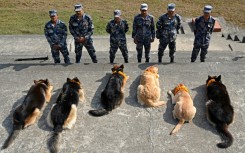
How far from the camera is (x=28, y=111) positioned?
6555 mm

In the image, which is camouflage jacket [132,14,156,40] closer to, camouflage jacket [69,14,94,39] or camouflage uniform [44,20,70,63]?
camouflage jacket [69,14,94,39]

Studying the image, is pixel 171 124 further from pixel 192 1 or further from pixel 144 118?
pixel 192 1

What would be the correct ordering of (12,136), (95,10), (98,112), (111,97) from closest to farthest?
(12,136) < (98,112) < (111,97) < (95,10)

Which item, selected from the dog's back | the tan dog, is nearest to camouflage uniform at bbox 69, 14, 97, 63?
the dog's back

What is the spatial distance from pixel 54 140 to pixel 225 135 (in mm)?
3376

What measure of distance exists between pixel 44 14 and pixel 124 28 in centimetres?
1002

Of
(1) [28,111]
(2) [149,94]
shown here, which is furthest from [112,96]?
(1) [28,111]

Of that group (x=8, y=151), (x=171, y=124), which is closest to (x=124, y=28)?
(x=171, y=124)

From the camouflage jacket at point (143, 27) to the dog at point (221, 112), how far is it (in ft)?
10.5

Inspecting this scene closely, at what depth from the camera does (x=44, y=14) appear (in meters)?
18.1

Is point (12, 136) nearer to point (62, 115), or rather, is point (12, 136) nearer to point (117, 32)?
point (62, 115)

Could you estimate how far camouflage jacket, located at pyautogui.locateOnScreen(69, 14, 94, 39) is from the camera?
30.7 feet

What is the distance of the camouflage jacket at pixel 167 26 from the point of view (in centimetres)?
912

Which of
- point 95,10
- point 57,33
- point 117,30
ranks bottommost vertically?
point 95,10
